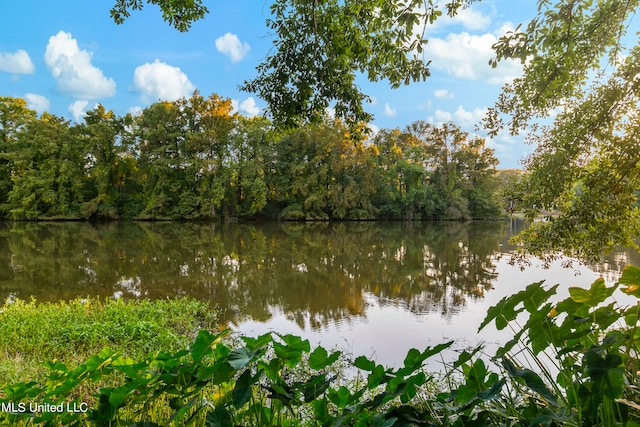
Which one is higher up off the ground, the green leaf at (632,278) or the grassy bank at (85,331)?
the green leaf at (632,278)

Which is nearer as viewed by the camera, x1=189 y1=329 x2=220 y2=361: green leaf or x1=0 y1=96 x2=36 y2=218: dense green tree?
x1=189 y1=329 x2=220 y2=361: green leaf

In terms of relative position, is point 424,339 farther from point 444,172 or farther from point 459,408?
point 444,172

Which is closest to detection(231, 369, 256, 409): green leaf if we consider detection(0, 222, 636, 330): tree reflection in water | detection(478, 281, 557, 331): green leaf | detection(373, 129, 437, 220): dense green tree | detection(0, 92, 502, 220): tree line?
detection(478, 281, 557, 331): green leaf

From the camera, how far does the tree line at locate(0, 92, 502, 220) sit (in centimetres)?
2711

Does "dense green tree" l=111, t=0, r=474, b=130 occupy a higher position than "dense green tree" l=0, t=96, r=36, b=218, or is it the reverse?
"dense green tree" l=0, t=96, r=36, b=218

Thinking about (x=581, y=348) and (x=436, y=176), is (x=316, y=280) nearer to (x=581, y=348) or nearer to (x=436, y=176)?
(x=581, y=348)

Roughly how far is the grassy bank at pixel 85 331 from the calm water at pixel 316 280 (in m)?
0.92

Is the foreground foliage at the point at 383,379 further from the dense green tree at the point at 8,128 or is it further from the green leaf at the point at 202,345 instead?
the dense green tree at the point at 8,128

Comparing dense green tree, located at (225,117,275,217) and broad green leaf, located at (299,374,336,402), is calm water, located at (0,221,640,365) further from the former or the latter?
dense green tree, located at (225,117,275,217)

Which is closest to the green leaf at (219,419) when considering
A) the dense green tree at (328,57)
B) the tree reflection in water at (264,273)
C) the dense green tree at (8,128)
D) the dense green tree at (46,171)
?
the dense green tree at (328,57)

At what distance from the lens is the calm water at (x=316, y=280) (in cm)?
581

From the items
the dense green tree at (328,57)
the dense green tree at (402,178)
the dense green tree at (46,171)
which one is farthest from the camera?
the dense green tree at (402,178)

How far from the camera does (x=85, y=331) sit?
15.1 ft

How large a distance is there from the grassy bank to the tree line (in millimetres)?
21230
